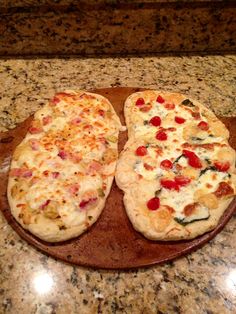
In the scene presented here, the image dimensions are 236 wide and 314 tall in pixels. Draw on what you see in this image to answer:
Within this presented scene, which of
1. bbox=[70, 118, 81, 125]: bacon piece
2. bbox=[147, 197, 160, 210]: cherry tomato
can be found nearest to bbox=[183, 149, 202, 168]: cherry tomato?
bbox=[147, 197, 160, 210]: cherry tomato

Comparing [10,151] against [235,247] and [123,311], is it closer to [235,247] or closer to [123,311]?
[123,311]

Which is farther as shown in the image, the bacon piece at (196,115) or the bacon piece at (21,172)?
the bacon piece at (196,115)

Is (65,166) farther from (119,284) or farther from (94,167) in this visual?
(119,284)

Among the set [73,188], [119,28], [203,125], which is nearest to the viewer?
[73,188]

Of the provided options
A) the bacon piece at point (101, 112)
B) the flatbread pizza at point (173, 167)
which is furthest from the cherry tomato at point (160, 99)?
the bacon piece at point (101, 112)

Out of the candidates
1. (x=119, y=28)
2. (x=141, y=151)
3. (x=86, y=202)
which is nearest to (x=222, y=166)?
(x=141, y=151)

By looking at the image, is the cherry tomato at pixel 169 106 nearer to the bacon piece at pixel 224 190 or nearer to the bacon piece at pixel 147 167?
the bacon piece at pixel 147 167

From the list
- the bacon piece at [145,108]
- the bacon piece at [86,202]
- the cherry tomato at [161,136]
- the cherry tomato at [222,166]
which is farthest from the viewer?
the bacon piece at [145,108]
